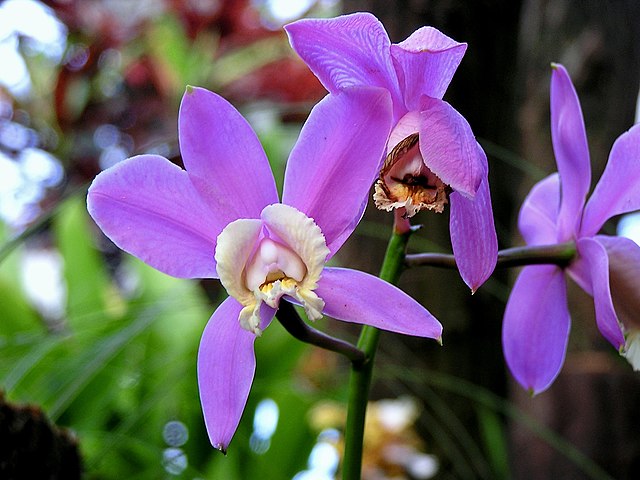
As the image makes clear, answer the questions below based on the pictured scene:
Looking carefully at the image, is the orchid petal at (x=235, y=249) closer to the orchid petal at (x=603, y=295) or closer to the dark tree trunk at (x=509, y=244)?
the orchid petal at (x=603, y=295)

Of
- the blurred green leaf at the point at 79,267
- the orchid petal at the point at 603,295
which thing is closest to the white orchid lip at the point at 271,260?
the orchid petal at the point at 603,295

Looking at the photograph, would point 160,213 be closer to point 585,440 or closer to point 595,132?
point 585,440

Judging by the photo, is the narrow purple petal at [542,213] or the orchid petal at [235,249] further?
the narrow purple petal at [542,213]

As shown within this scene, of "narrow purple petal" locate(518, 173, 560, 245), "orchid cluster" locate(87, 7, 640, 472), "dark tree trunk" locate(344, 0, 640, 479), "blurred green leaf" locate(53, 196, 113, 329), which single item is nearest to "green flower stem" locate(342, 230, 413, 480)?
"orchid cluster" locate(87, 7, 640, 472)

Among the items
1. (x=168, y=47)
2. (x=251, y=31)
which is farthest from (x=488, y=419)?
(x=251, y=31)

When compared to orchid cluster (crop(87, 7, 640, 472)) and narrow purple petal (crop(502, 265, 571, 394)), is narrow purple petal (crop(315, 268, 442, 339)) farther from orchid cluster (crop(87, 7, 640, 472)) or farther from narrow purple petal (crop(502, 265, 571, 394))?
narrow purple petal (crop(502, 265, 571, 394))

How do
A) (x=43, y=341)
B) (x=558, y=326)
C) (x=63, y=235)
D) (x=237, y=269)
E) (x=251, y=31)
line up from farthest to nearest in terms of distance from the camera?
1. (x=251, y=31)
2. (x=63, y=235)
3. (x=43, y=341)
4. (x=558, y=326)
5. (x=237, y=269)
